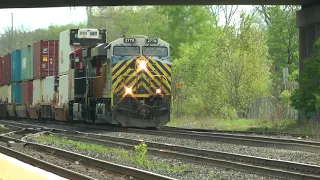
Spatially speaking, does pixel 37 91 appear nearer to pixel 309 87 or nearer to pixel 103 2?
pixel 103 2

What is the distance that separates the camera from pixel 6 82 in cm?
3834

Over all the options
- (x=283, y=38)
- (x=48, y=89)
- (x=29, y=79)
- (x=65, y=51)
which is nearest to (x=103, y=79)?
(x=65, y=51)

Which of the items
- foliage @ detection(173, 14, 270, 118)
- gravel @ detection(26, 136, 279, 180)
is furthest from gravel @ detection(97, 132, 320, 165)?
foliage @ detection(173, 14, 270, 118)

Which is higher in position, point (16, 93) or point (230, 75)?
point (230, 75)

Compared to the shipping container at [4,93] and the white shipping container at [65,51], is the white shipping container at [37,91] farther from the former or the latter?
the shipping container at [4,93]

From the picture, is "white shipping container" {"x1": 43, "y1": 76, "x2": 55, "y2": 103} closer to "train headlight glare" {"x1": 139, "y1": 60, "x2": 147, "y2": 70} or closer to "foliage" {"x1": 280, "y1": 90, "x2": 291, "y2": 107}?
"train headlight glare" {"x1": 139, "y1": 60, "x2": 147, "y2": 70}

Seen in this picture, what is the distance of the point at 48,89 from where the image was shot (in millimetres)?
29344

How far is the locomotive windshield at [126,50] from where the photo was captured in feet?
67.2

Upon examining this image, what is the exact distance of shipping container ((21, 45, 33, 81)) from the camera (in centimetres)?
3250

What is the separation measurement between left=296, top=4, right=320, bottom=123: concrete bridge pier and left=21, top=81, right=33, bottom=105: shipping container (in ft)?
58.2

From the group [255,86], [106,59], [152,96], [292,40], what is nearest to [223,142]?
[152,96]

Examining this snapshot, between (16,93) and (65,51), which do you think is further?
(16,93)

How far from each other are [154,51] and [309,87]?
6.38 metres

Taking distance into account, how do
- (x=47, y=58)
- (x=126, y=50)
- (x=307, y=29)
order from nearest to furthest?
1. (x=126, y=50)
2. (x=307, y=29)
3. (x=47, y=58)
